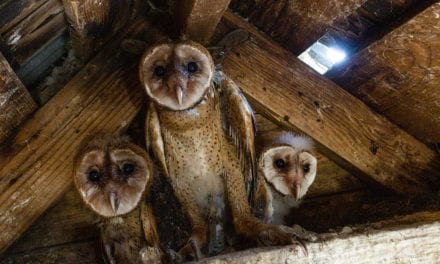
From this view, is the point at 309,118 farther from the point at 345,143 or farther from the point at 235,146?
the point at 235,146

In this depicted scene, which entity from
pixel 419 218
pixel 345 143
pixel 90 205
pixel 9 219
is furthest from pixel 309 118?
pixel 9 219

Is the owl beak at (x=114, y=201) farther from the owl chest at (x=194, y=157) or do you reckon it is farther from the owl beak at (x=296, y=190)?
the owl beak at (x=296, y=190)

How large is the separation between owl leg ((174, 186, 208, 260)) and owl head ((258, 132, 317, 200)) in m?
0.35

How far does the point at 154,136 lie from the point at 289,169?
594mm

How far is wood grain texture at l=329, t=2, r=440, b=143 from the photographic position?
1.90 metres

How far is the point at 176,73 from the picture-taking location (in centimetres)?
191

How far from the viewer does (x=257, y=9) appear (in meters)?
2.09

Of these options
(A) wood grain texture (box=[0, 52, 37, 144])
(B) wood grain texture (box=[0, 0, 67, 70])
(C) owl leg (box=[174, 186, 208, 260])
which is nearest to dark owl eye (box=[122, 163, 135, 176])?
(C) owl leg (box=[174, 186, 208, 260])

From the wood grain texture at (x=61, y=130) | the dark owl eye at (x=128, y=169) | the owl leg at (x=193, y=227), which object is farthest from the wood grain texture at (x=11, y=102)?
the owl leg at (x=193, y=227)

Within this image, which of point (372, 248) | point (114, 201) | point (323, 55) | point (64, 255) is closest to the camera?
point (372, 248)

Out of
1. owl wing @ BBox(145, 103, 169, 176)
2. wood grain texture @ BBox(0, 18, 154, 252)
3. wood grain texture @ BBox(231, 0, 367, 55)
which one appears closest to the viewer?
wood grain texture @ BBox(0, 18, 154, 252)

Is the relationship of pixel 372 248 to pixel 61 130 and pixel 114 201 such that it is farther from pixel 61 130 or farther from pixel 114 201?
pixel 61 130

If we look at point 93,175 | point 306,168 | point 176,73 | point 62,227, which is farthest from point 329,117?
point 62,227

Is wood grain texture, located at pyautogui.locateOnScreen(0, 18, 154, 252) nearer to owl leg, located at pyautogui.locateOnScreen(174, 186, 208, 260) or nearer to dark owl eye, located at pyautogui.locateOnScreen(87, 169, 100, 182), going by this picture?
dark owl eye, located at pyautogui.locateOnScreen(87, 169, 100, 182)
